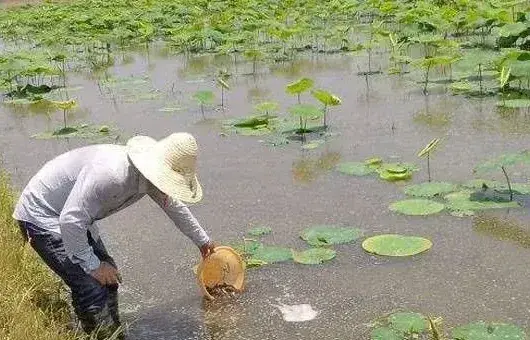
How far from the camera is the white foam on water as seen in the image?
3475mm

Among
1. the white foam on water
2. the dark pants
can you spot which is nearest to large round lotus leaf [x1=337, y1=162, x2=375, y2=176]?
the white foam on water

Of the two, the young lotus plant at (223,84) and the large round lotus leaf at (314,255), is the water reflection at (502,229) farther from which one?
the young lotus plant at (223,84)

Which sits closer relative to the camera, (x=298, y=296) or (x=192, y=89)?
(x=298, y=296)

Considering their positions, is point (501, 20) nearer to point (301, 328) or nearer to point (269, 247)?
point (269, 247)

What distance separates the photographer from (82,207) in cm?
296

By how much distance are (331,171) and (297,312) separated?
83.6 inches

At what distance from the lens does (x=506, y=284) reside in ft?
12.0

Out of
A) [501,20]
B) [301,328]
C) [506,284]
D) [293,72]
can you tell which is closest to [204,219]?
[301,328]

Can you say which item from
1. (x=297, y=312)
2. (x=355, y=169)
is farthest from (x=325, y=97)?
(x=297, y=312)

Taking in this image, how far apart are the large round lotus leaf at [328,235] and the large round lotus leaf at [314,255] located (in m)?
0.12

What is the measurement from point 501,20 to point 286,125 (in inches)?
159

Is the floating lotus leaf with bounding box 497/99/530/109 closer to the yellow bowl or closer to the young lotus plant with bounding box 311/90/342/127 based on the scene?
the young lotus plant with bounding box 311/90/342/127

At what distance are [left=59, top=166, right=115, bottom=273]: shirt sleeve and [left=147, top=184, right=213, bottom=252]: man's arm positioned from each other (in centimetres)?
21

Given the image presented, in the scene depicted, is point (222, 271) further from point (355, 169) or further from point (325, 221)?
point (355, 169)
